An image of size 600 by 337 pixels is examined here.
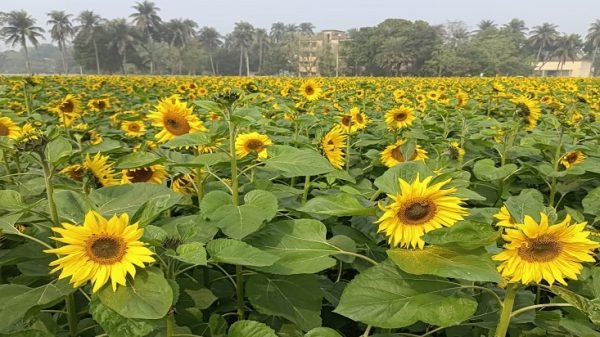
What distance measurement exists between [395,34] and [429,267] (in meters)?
72.9

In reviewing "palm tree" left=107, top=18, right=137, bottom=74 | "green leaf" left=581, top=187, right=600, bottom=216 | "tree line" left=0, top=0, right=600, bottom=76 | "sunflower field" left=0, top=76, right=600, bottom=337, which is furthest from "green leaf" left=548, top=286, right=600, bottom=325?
"palm tree" left=107, top=18, right=137, bottom=74

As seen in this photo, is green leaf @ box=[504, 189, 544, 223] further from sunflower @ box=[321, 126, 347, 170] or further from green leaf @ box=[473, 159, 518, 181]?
sunflower @ box=[321, 126, 347, 170]

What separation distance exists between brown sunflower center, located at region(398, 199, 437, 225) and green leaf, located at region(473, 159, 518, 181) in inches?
47.9

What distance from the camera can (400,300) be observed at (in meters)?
1.30

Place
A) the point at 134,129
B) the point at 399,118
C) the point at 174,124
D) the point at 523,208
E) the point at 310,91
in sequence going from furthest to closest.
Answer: the point at 310,91, the point at 399,118, the point at 134,129, the point at 174,124, the point at 523,208

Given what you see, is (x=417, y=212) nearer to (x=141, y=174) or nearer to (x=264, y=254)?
(x=264, y=254)

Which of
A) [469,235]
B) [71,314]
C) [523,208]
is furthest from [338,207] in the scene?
[71,314]

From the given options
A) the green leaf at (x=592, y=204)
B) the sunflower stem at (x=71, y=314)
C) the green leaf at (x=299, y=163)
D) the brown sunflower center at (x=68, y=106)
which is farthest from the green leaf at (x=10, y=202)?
the brown sunflower center at (x=68, y=106)

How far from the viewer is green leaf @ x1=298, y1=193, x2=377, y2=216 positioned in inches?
58.4

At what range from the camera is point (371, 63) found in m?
65.2

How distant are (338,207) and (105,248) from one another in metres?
0.71

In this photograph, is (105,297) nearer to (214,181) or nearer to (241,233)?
(241,233)

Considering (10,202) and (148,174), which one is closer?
(10,202)

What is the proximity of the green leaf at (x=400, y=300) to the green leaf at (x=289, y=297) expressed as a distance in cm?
29
